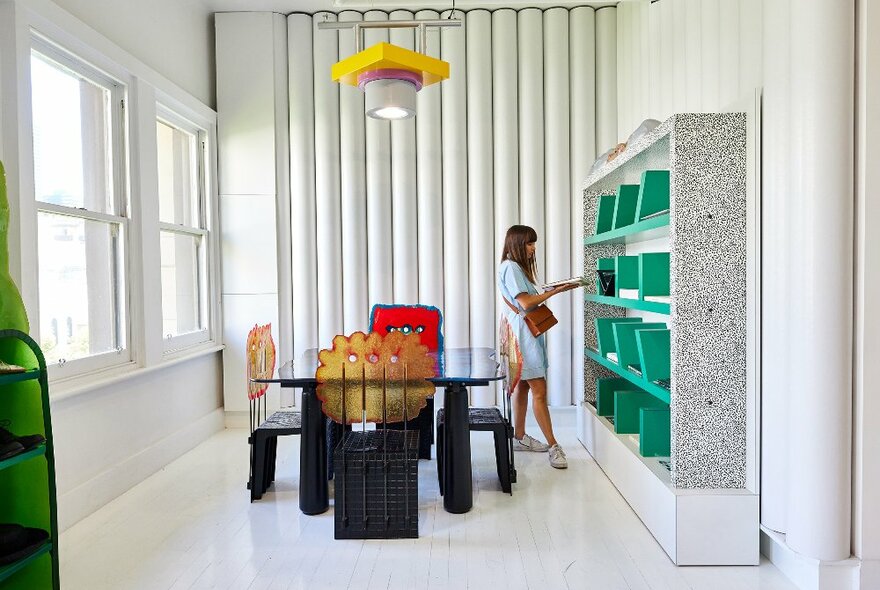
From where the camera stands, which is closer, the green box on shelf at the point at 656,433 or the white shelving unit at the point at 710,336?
the white shelving unit at the point at 710,336

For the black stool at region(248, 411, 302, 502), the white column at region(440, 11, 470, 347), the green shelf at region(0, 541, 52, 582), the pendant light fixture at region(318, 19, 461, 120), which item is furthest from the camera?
the white column at region(440, 11, 470, 347)

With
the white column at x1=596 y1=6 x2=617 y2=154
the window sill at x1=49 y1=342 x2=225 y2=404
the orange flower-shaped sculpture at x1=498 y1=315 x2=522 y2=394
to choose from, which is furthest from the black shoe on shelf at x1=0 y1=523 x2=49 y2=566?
the white column at x1=596 y1=6 x2=617 y2=154

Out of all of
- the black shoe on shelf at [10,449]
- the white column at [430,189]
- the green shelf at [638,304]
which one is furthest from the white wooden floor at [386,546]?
the white column at [430,189]

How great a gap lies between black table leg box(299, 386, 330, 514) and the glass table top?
16 cm

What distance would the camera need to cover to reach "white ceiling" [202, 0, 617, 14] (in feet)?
17.4

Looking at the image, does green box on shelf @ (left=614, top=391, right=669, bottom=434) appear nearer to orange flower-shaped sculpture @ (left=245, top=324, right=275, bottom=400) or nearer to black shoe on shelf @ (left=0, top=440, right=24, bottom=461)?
orange flower-shaped sculpture @ (left=245, top=324, right=275, bottom=400)

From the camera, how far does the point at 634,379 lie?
3.68m

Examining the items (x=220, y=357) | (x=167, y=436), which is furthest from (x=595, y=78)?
(x=167, y=436)

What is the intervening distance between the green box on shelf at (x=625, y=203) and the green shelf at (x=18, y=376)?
2996 millimetres

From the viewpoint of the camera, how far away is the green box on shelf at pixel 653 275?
3.44 meters

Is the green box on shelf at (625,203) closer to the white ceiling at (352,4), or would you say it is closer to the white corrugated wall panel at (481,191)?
the white corrugated wall panel at (481,191)

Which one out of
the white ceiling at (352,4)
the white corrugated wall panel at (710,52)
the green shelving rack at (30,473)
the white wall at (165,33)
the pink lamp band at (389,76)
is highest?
the white ceiling at (352,4)

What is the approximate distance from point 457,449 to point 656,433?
99 centimetres

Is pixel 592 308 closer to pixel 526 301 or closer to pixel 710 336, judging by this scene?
pixel 526 301
